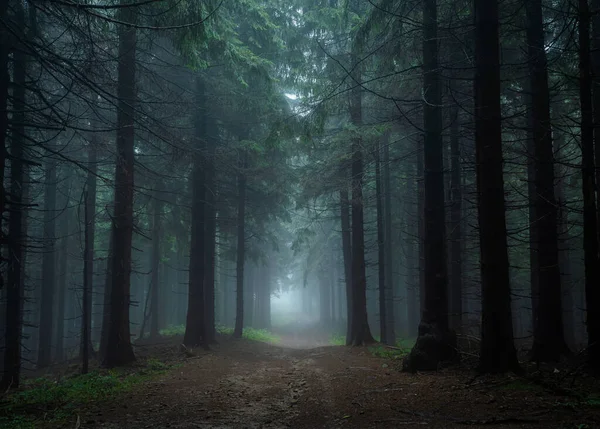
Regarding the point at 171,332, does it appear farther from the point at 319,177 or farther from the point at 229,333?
the point at 319,177

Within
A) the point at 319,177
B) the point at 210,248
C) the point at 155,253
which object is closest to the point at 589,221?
the point at 319,177

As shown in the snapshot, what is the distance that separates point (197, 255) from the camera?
16109mm

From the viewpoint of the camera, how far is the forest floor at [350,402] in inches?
205

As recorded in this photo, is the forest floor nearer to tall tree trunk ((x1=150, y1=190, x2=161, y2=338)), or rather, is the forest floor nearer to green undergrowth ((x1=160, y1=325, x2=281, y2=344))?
tall tree trunk ((x1=150, y1=190, x2=161, y2=338))

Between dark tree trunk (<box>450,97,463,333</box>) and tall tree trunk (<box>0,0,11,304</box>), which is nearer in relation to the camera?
tall tree trunk (<box>0,0,11,304</box>)

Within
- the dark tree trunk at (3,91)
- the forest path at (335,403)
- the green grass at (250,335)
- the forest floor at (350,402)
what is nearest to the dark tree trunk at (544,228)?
Answer: the forest floor at (350,402)

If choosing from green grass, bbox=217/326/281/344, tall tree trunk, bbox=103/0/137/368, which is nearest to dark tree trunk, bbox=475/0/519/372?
tall tree trunk, bbox=103/0/137/368

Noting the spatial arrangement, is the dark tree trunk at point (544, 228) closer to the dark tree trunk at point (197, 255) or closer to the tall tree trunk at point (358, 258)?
the tall tree trunk at point (358, 258)

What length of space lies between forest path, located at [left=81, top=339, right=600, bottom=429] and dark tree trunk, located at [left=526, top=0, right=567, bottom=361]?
224 cm

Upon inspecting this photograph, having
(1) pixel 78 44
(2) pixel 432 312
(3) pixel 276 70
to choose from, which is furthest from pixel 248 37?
(2) pixel 432 312

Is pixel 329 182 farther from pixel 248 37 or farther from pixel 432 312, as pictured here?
pixel 432 312

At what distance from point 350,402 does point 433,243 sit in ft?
14.8

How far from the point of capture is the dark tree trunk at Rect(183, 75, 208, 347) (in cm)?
1558

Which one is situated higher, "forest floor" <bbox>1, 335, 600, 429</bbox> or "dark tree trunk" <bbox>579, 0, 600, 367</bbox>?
"dark tree trunk" <bbox>579, 0, 600, 367</bbox>
